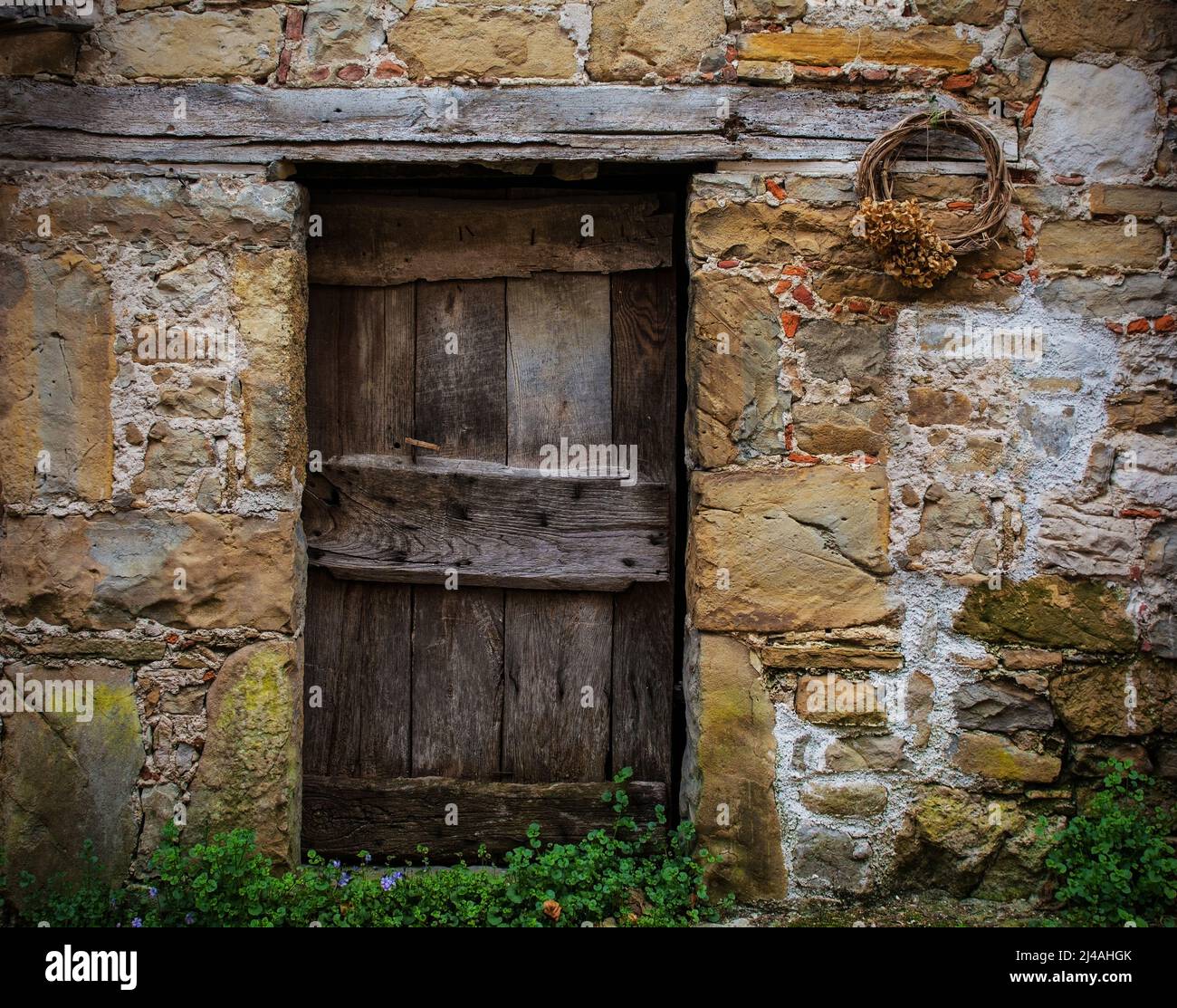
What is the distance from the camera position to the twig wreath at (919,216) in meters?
2.40

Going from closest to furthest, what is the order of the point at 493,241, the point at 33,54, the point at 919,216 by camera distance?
the point at 919,216
the point at 33,54
the point at 493,241

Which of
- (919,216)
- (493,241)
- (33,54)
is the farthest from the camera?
(493,241)

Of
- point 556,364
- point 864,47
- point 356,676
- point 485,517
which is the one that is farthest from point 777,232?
point 356,676

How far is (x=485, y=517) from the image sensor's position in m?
2.81

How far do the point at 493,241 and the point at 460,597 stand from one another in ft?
3.76

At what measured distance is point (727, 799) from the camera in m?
2.54

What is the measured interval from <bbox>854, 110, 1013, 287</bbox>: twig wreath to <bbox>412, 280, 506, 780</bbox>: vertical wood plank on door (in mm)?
1152

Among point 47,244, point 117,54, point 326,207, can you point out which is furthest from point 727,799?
point 117,54

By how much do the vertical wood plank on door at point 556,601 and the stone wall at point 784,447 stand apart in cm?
44

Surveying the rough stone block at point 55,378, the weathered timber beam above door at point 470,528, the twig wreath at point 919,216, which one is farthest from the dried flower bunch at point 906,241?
the rough stone block at point 55,378

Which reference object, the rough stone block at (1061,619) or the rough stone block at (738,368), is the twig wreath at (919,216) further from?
the rough stone block at (1061,619)

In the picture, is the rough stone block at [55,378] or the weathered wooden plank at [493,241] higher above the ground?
the weathered wooden plank at [493,241]

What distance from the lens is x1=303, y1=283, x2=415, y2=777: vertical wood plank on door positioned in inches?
112

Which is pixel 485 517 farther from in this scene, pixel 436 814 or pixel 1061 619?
pixel 1061 619
